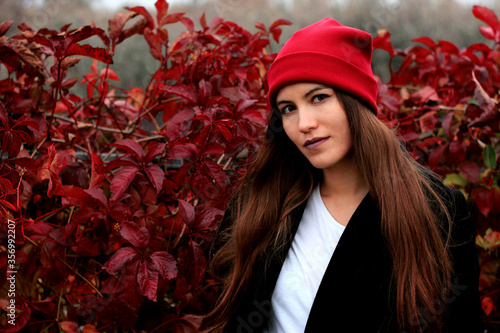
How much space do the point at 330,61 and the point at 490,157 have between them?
2.78 ft

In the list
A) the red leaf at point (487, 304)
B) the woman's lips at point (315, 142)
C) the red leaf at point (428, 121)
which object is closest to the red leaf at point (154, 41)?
the woman's lips at point (315, 142)

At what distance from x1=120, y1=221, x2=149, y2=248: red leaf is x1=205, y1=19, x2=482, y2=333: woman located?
391 mm

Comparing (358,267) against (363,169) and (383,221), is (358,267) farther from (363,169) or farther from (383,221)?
(363,169)

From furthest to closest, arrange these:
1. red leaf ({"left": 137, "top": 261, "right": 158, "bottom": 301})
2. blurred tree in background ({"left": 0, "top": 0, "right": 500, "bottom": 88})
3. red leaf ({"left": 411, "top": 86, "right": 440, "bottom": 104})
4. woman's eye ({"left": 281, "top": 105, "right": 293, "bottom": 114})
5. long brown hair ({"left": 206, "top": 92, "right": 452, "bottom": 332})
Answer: blurred tree in background ({"left": 0, "top": 0, "right": 500, "bottom": 88}) < red leaf ({"left": 411, "top": 86, "right": 440, "bottom": 104}) < woman's eye ({"left": 281, "top": 105, "right": 293, "bottom": 114}) < long brown hair ({"left": 206, "top": 92, "right": 452, "bottom": 332}) < red leaf ({"left": 137, "top": 261, "right": 158, "bottom": 301})

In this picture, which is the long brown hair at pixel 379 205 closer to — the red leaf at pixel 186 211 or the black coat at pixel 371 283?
the black coat at pixel 371 283

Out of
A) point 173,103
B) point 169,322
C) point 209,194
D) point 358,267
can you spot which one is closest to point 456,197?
point 358,267

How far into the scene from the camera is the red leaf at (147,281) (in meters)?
1.20

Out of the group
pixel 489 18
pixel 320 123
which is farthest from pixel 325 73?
pixel 489 18

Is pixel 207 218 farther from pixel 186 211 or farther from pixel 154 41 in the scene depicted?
pixel 154 41

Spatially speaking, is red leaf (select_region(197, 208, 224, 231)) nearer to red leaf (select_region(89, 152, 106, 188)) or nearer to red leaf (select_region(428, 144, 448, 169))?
red leaf (select_region(89, 152, 106, 188))

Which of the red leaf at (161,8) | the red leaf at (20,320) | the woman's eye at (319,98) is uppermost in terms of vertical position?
the red leaf at (161,8)

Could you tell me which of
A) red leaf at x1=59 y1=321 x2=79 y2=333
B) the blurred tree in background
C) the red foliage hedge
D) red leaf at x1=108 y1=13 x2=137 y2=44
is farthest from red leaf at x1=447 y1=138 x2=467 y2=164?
the blurred tree in background

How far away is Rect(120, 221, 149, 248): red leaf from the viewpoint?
4.11 ft

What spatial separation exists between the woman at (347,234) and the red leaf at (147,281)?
37cm
